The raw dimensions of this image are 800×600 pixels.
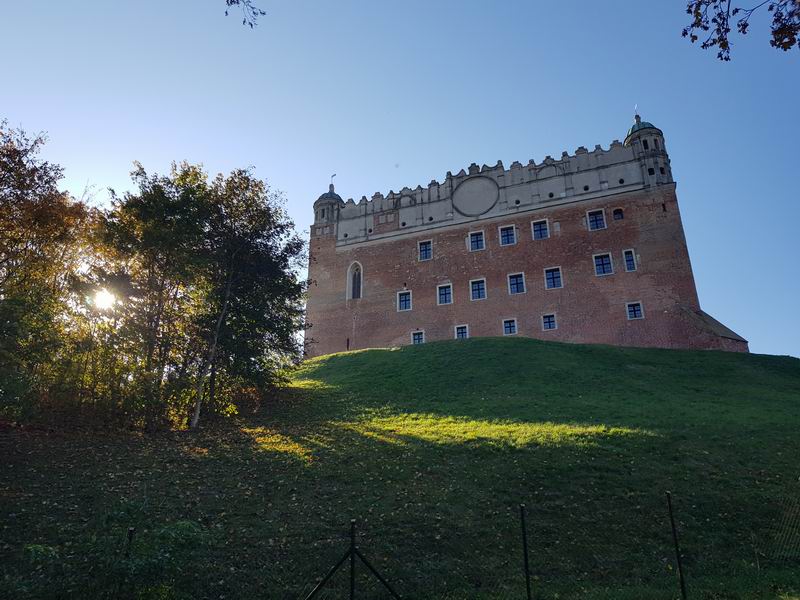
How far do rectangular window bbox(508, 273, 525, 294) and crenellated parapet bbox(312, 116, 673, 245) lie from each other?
5337 millimetres

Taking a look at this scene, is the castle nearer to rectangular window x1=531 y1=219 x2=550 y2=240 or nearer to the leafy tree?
rectangular window x1=531 y1=219 x2=550 y2=240

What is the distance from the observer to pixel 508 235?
1614 inches

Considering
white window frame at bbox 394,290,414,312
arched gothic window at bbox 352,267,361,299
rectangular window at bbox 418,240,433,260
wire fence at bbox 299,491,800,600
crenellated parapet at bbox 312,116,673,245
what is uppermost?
crenellated parapet at bbox 312,116,673,245

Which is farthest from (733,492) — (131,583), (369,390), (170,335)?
(170,335)

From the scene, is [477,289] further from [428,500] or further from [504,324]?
[428,500]

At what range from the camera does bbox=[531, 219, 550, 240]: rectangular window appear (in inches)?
1569

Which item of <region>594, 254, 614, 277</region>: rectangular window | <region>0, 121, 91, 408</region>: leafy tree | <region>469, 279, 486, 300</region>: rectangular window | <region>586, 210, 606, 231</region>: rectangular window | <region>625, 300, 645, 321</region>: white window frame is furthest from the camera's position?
<region>469, 279, 486, 300</region>: rectangular window

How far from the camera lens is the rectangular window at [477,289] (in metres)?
39.8

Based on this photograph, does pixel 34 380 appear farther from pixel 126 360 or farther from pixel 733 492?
pixel 733 492

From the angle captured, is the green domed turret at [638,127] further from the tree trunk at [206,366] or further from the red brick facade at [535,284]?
the tree trunk at [206,366]

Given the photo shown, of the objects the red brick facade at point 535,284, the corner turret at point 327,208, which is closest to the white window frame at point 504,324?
the red brick facade at point 535,284

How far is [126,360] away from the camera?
59.3 ft

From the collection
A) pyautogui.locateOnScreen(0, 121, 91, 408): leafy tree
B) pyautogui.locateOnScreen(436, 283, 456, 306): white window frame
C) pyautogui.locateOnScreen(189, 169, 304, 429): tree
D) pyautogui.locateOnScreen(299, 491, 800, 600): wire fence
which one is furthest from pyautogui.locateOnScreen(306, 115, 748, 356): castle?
pyautogui.locateOnScreen(299, 491, 800, 600): wire fence

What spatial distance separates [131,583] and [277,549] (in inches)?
106
